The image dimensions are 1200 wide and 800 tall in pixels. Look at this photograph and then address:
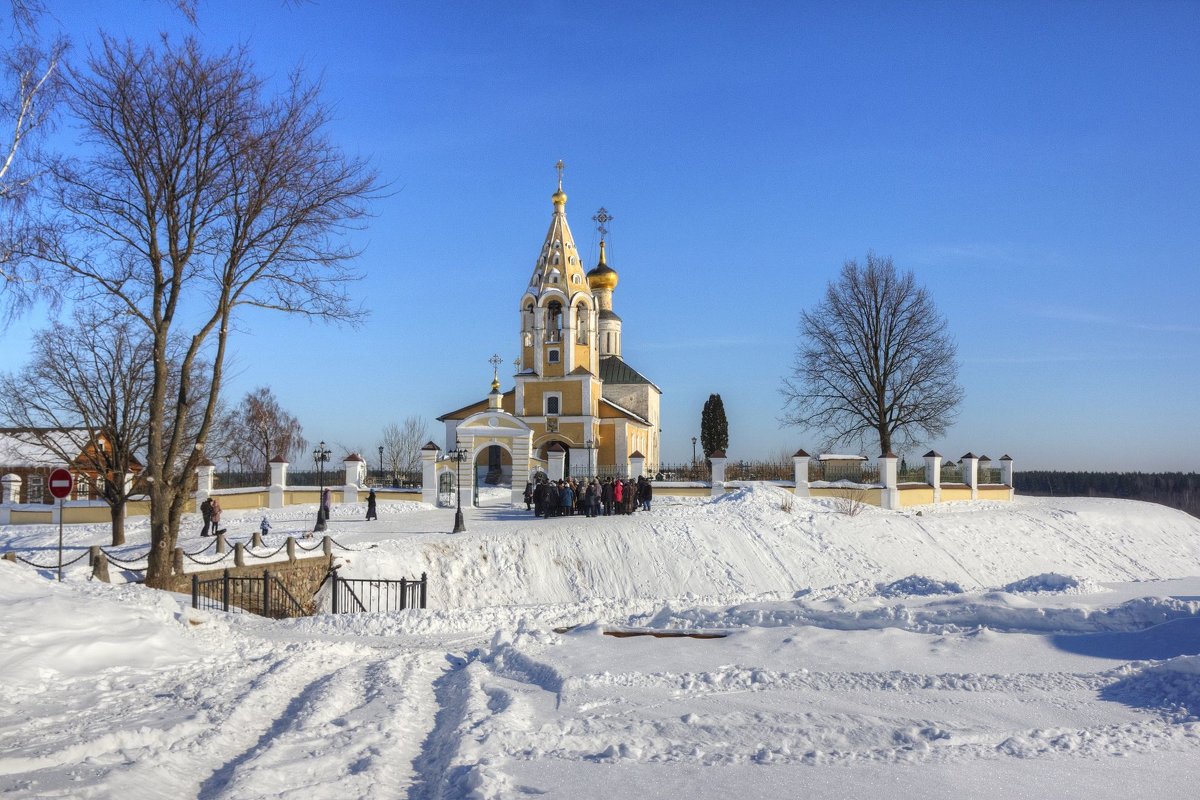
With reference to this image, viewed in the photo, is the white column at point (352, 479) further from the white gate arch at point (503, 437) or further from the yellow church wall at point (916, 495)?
the yellow church wall at point (916, 495)

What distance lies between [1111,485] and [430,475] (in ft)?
158

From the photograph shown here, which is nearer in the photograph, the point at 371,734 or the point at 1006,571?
the point at 371,734

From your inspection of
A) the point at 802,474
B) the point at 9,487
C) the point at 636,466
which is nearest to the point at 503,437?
the point at 636,466

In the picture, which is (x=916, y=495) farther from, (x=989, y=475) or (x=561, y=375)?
(x=561, y=375)

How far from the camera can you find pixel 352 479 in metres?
31.8

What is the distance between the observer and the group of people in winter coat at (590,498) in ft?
91.6

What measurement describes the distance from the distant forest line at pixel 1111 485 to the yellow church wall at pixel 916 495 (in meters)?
16.0

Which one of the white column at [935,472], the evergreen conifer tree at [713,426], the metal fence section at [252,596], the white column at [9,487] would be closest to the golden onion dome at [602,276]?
the evergreen conifer tree at [713,426]

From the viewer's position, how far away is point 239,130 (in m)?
16.2

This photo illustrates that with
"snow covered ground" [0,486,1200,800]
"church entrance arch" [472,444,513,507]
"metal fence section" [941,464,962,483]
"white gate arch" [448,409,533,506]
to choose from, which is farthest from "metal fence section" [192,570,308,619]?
"metal fence section" [941,464,962,483]

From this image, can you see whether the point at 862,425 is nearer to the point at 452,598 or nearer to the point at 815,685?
the point at 452,598

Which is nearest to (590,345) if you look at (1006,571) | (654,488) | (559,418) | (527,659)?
(559,418)

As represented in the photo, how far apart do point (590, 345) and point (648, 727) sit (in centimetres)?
3872

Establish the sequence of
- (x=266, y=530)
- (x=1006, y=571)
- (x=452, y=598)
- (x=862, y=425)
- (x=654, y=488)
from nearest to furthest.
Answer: (x=452, y=598), (x=266, y=530), (x=1006, y=571), (x=654, y=488), (x=862, y=425)
